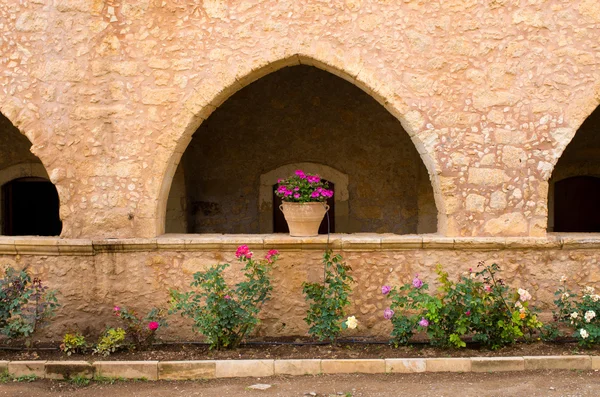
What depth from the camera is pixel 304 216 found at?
507cm

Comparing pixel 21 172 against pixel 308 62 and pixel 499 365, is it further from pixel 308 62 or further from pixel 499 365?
pixel 499 365

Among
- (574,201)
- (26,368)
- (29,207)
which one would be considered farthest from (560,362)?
(29,207)

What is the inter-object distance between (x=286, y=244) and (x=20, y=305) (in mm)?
2166

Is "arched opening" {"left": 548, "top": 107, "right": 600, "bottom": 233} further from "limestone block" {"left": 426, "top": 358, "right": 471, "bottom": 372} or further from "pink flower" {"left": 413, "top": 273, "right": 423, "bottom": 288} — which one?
"limestone block" {"left": 426, "top": 358, "right": 471, "bottom": 372}

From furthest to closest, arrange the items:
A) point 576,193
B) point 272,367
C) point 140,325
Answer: point 576,193 → point 140,325 → point 272,367

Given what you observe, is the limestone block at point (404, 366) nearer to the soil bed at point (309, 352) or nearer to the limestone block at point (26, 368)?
the soil bed at point (309, 352)

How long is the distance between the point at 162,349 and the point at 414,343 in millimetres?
2067

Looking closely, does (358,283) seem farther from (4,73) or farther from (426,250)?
(4,73)

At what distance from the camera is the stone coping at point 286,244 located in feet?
16.5

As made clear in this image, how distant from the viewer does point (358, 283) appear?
509 cm

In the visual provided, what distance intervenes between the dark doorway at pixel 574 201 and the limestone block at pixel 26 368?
634cm

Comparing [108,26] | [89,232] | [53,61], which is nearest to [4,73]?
[53,61]

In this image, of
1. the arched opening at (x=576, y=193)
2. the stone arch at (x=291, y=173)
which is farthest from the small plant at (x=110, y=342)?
the arched opening at (x=576, y=193)

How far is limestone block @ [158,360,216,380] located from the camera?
171 inches
